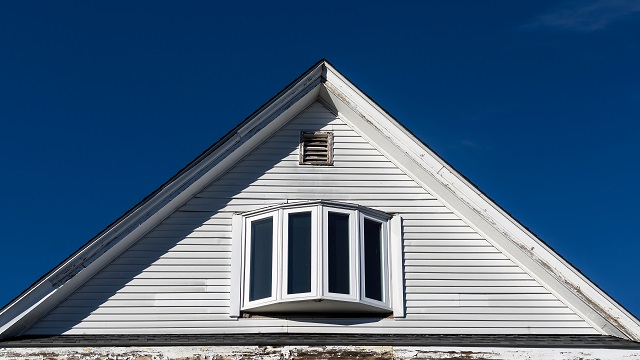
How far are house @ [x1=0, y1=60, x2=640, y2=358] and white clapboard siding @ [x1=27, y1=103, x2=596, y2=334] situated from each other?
0.02m

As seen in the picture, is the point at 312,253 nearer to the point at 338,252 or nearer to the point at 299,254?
the point at 299,254

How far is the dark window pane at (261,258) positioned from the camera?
14.2 metres

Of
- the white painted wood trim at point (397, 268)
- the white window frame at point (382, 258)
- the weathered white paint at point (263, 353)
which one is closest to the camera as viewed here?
the weathered white paint at point (263, 353)

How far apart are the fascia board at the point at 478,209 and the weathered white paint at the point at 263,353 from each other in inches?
60.0

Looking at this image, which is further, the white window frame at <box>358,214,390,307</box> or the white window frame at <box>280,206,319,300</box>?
the white window frame at <box>358,214,390,307</box>

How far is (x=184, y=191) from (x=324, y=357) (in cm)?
359

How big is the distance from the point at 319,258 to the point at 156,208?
258 cm

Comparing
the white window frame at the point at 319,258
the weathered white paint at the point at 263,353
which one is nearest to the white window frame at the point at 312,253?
the white window frame at the point at 319,258

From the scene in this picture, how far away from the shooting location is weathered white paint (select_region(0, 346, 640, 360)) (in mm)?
12672

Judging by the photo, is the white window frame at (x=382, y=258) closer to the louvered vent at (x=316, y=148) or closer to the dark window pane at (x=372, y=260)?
the dark window pane at (x=372, y=260)

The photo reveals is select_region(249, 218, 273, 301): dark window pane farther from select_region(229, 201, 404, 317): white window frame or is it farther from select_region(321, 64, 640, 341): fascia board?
select_region(321, 64, 640, 341): fascia board

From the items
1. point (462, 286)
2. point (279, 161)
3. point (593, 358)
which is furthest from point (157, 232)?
point (593, 358)

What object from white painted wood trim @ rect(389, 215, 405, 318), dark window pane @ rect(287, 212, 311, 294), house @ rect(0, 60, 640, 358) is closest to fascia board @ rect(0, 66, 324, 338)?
house @ rect(0, 60, 640, 358)

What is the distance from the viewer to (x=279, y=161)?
15.4 meters
